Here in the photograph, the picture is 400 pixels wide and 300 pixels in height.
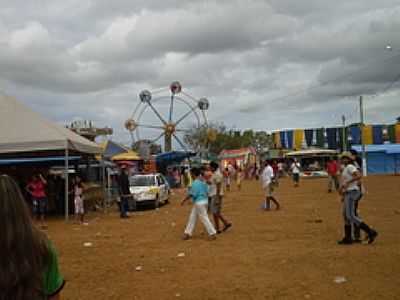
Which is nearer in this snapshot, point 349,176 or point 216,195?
point 349,176

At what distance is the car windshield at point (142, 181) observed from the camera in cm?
2202

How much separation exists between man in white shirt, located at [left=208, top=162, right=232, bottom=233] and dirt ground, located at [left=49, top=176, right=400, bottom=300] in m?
0.45

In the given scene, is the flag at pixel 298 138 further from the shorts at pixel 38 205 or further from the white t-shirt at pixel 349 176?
the white t-shirt at pixel 349 176

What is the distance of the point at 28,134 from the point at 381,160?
41683mm

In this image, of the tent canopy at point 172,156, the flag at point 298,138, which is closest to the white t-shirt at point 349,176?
the tent canopy at point 172,156

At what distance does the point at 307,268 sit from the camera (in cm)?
778

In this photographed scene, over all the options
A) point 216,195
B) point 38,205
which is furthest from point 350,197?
point 38,205

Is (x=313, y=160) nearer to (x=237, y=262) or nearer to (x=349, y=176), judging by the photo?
(x=349, y=176)

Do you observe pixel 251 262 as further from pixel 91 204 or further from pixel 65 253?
pixel 91 204

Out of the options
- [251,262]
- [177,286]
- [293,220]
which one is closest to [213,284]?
[177,286]

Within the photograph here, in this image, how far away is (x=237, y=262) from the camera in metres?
8.48

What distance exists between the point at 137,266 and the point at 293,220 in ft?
22.2

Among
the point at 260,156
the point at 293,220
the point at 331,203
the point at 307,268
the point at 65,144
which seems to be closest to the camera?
the point at 307,268

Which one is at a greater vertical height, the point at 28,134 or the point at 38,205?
the point at 28,134
